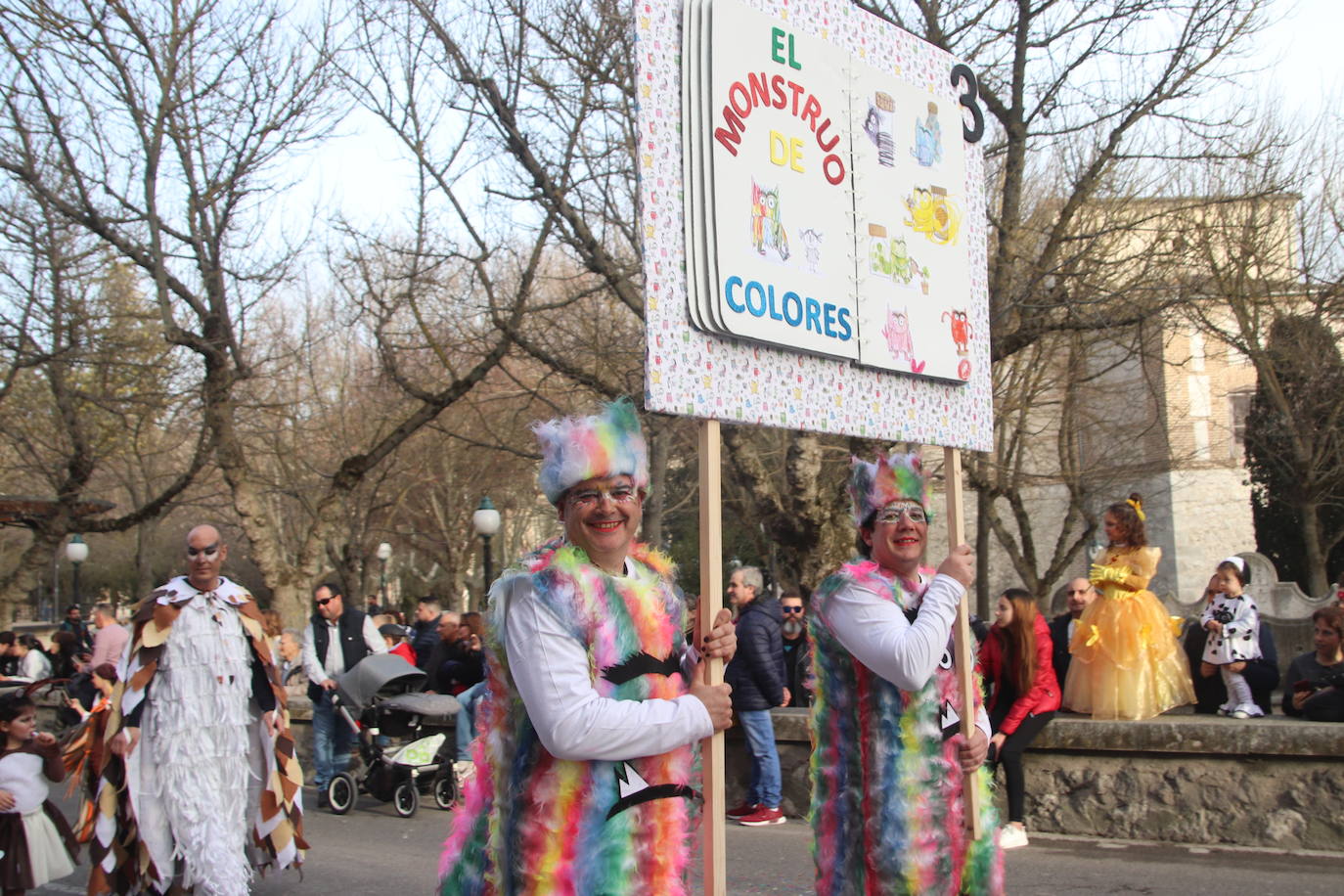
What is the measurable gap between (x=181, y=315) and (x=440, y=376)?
5438mm

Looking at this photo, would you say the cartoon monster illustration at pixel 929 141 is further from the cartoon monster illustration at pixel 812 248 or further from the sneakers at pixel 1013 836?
the sneakers at pixel 1013 836

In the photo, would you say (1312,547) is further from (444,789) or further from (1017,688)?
(444,789)

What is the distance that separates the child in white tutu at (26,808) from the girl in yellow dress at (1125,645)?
6.12 m

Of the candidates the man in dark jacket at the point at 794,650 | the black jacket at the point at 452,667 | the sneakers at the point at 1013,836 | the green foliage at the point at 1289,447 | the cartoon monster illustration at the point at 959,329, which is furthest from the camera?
the green foliage at the point at 1289,447

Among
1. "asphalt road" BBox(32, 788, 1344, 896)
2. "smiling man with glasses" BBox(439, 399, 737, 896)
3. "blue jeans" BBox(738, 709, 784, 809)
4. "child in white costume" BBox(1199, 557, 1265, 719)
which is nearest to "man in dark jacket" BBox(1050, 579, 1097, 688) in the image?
"child in white costume" BBox(1199, 557, 1265, 719)

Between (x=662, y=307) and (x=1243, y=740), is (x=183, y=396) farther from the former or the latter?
(x=662, y=307)

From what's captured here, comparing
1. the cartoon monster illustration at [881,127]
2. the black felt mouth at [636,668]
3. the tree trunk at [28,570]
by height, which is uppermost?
the cartoon monster illustration at [881,127]

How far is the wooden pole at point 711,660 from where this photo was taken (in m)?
3.48

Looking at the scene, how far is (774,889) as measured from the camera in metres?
7.16

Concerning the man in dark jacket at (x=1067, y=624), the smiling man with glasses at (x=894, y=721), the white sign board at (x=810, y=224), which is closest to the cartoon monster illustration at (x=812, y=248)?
the white sign board at (x=810, y=224)

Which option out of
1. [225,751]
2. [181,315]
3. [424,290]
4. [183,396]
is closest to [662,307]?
[225,751]

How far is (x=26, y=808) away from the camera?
611cm

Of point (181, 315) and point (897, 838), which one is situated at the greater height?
point (181, 315)

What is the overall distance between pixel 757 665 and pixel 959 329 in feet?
15.4
